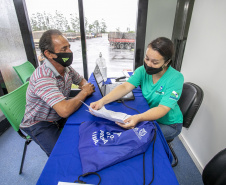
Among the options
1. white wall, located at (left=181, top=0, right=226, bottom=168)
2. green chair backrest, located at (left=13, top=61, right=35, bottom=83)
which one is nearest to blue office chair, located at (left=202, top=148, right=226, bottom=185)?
white wall, located at (left=181, top=0, right=226, bottom=168)

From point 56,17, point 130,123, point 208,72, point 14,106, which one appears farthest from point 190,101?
point 56,17

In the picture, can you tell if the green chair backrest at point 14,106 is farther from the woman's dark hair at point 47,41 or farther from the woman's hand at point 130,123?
the woman's hand at point 130,123

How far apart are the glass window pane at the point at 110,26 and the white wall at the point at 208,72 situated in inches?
40.8

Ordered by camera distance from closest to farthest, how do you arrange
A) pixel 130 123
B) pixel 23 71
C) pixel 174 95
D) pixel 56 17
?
1. pixel 130 123
2. pixel 174 95
3. pixel 23 71
4. pixel 56 17

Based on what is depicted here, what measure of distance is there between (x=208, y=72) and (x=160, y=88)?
563 mm

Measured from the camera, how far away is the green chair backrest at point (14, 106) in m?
1.07

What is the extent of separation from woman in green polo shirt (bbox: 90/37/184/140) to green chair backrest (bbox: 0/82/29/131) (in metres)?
0.69

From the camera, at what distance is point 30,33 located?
235cm

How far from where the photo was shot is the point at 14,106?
46.0 inches

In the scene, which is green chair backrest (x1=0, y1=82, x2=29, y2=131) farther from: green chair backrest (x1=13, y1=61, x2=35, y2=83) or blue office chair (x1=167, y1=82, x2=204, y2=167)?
blue office chair (x1=167, y1=82, x2=204, y2=167)

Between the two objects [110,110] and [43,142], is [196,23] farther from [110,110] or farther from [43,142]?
[43,142]

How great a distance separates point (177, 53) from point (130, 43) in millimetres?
862

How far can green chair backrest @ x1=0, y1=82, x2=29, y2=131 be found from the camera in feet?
3.50

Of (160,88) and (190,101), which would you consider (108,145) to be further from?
(190,101)
